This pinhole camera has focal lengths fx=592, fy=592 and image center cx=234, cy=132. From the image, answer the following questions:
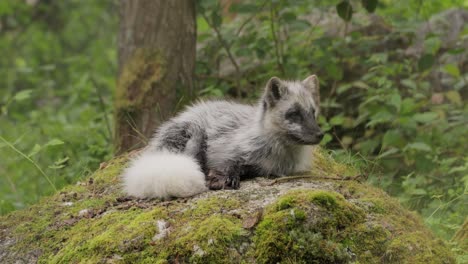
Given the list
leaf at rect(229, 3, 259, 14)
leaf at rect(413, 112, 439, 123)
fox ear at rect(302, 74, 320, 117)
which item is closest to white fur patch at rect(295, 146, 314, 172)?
fox ear at rect(302, 74, 320, 117)

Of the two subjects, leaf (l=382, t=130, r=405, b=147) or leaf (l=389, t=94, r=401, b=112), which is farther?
leaf (l=382, t=130, r=405, b=147)

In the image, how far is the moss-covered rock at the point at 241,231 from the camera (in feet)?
13.0

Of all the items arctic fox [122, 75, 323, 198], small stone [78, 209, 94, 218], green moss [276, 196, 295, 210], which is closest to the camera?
green moss [276, 196, 295, 210]

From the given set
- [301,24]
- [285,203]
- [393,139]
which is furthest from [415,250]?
[301,24]

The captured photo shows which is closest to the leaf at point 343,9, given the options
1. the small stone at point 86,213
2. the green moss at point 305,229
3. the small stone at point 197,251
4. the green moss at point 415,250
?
the green moss at point 415,250

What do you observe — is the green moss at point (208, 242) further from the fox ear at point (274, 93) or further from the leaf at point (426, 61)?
the leaf at point (426, 61)

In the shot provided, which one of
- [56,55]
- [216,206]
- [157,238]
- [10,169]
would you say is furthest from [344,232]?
[56,55]

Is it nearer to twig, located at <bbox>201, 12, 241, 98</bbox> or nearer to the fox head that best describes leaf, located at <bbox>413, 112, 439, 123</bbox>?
the fox head

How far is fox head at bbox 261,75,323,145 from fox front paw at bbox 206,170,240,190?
79cm

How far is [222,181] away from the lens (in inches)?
208

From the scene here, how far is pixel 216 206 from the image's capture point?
4.54m

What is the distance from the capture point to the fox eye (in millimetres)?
5895

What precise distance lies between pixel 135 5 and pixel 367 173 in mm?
4192

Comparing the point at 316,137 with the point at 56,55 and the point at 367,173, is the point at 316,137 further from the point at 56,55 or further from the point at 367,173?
the point at 56,55
